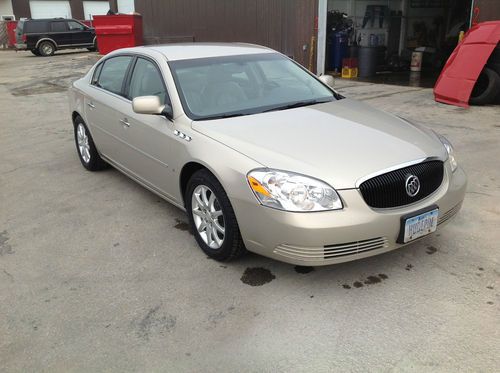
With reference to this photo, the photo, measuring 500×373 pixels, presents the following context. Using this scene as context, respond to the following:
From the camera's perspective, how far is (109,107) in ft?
15.8

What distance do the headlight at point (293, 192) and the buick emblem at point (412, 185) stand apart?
507mm

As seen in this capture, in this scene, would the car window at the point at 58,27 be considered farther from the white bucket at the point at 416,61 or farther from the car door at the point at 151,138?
the car door at the point at 151,138

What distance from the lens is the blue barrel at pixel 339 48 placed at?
13711 mm

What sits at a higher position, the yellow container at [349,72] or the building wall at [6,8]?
the building wall at [6,8]

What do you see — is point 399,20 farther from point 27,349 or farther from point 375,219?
point 27,349

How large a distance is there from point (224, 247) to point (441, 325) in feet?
4.82

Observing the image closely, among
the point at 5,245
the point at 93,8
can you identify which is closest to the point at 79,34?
the point at 93,8

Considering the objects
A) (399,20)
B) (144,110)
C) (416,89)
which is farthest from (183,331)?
(399,20)

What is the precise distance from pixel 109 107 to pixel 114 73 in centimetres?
47

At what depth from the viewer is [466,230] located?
3.93 meters

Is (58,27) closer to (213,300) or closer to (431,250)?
(213,300)

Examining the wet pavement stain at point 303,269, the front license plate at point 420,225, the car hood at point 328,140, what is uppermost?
the car hood at point 328,140

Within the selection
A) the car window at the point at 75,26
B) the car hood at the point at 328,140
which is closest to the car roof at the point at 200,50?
the car hood at the point at 328,140

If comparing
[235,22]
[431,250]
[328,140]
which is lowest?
[431,250]
